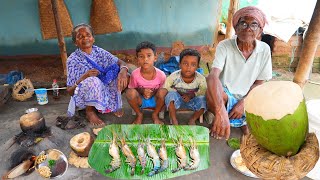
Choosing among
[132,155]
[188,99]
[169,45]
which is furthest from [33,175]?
[169,45]

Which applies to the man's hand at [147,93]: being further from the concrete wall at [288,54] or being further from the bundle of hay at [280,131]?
the concrete wall at [288,54]

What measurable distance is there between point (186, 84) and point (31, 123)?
1.95m

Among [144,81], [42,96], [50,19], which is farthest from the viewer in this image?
[50,19]

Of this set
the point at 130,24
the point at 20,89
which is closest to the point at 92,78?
the point at 20,89

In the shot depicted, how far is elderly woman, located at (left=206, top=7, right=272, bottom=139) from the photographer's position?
3.04 metres

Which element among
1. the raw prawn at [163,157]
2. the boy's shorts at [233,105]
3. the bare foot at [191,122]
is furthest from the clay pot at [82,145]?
the boy's shorts at [233,105]

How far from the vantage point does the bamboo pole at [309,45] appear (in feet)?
8.22

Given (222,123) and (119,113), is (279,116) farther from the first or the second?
(119,113)

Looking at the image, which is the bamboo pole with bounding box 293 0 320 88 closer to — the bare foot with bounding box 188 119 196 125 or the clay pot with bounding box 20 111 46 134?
the bare foot with bounding box 188 119 196 125

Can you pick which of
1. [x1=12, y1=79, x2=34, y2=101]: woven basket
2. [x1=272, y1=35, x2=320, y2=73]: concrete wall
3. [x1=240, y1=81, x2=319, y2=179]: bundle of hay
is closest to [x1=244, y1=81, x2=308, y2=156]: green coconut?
[x1=240, y1=81, x2=319, y2=179]: bundle of hay

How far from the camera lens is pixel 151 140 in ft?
9.94

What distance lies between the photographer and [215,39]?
243 inches

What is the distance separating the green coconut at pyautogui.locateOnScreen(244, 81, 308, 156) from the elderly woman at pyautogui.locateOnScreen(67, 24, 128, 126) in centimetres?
260

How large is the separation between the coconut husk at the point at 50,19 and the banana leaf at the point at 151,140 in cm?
322
